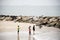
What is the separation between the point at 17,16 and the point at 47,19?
637 mm

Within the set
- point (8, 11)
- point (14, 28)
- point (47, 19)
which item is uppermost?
point (8, 11)

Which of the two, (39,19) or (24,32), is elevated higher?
(39,19)

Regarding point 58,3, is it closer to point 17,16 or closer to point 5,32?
point 17,16

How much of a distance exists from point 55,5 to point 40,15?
14.7 inches

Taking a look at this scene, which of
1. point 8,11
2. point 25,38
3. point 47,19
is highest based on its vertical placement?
point 8,11

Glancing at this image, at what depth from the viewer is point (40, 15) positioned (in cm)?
213

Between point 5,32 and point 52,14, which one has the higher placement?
point 52,14

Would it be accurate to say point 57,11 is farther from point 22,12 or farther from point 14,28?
point 14,28

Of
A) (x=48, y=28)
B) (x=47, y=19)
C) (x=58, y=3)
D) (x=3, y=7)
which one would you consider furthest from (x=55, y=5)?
(x=3, y=7)

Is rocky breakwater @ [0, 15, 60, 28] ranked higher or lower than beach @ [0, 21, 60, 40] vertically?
higher

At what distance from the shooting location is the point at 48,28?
208cm

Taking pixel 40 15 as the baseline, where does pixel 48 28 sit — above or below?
below

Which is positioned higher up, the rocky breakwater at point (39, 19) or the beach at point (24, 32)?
the rocky breakwater at point (39, 19)

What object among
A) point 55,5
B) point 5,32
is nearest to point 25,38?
point 5,32
